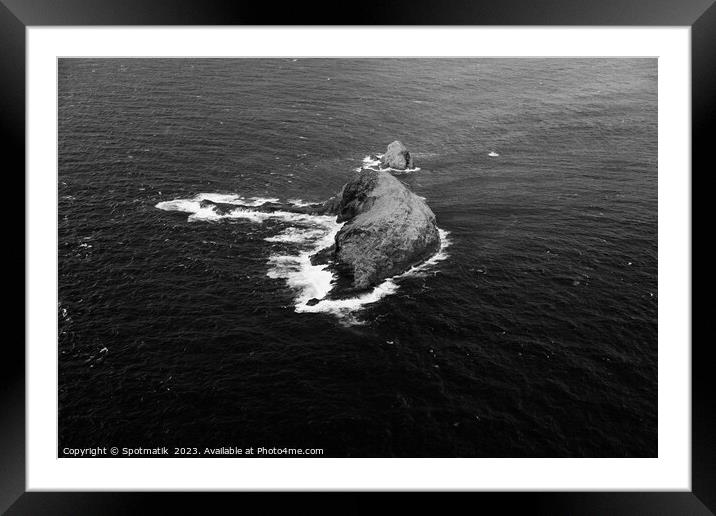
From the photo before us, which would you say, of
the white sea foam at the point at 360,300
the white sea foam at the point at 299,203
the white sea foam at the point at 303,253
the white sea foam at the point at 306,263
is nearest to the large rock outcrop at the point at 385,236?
the white sea foam at the point at 360,300

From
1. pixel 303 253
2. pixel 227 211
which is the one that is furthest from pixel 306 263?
pixel 227 211

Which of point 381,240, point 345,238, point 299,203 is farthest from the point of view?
point 299,203

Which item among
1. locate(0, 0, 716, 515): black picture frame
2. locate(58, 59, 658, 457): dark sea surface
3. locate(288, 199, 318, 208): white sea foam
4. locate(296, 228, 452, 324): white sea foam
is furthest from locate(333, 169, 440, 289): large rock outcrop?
locate(0, 0, 716, 515): black picture frame

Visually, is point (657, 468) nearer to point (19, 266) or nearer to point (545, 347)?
point (545, 347)

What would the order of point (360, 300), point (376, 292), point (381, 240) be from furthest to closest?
point (381, 240)
point (376, 292)
point (360, 300)

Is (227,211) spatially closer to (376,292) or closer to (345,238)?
(345,238)
